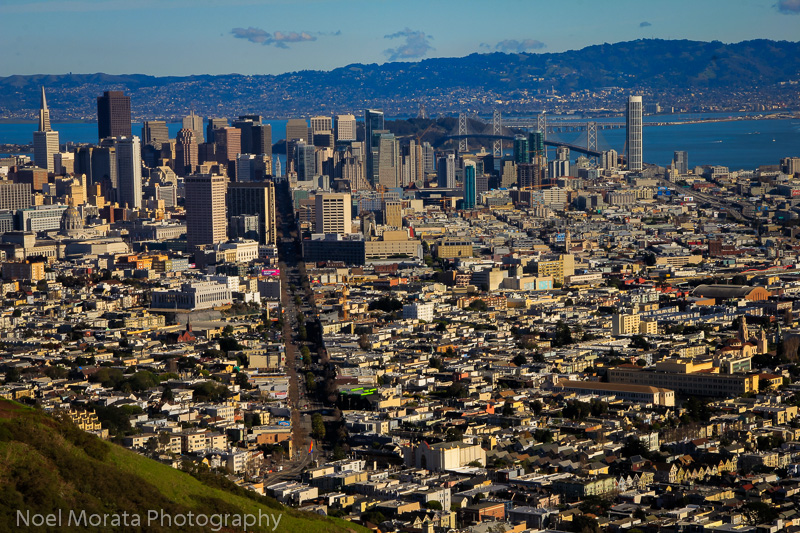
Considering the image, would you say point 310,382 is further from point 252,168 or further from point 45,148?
point 45,148

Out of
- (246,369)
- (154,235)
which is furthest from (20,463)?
(154,235)

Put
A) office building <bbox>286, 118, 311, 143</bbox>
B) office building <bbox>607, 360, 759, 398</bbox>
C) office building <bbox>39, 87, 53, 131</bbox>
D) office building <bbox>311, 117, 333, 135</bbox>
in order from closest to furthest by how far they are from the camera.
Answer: office building <bbox>607, 360, 759, 398</bbox>, office building <bbox>39, 87, 53, 131</bbox>, office building <bbox>286, 118, 311, 143</bbox>, office building <bbox>311, 117, 333, 135</bbox>

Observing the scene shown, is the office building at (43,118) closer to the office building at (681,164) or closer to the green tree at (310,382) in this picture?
the office building at (681,164)

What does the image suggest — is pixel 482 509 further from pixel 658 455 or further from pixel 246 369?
pixel 246 369

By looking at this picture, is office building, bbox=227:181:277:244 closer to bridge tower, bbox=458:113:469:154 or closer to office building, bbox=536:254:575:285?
office building, bbox=536:254:575:285

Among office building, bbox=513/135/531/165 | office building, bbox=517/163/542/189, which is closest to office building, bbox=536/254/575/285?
office building, bbox=517/163/542/189
